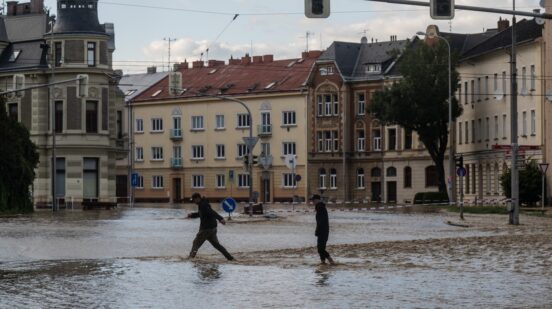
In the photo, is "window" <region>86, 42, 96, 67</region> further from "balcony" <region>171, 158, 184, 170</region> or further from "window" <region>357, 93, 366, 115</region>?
"balcony" <region>171, 158, 184, 170</region>

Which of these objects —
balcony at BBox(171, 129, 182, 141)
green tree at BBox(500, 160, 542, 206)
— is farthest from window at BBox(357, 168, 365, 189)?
green tree at BBox(500, 160, 542, 206)

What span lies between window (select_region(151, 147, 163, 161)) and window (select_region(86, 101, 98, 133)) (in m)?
46.1

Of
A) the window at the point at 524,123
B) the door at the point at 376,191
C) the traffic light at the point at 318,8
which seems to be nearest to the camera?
the traffic light at the point at 318,8

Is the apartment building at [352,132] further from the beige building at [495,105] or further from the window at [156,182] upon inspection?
the window at [156,182]

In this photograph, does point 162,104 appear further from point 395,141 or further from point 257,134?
point 395,141

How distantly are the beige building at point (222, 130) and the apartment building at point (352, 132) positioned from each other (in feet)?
4.95

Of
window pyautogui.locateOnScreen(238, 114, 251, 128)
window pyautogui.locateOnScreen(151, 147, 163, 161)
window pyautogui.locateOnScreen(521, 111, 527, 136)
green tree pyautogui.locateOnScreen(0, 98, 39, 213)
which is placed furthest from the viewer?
window pyautogui.locateOnScreen(151, 147, 163, 161)

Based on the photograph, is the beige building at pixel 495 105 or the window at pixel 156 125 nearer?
the beige building at pixel 495 105

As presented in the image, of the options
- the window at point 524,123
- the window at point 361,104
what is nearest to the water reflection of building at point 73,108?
the window at point 524,123

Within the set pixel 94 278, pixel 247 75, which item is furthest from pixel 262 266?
pixel 247 75

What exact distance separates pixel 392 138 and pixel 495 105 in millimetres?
19697

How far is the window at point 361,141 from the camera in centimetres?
11612

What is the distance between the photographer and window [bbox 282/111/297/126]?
118m

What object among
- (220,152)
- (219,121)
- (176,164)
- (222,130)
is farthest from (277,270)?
(176,164)
